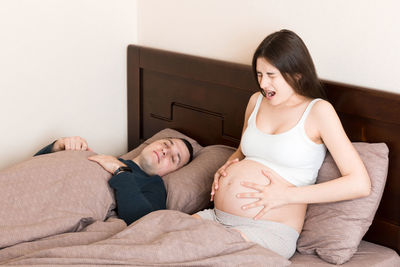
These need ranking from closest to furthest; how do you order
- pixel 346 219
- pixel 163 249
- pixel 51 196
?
pixel 163 249, pixel 346 219, pixel 51 196

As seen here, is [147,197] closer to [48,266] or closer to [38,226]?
[38,226]

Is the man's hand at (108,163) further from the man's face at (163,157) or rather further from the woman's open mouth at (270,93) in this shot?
the woman's open mouth at (270,93)

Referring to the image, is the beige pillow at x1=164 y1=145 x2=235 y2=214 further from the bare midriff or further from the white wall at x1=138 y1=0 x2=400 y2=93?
the white wall at x1=138 y1=0 x2=400 y2=93

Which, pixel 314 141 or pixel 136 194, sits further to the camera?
pixel 136 194

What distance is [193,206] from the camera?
205cm

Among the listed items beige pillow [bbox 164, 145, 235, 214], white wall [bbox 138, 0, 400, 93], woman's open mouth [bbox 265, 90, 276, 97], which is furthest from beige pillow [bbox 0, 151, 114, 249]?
white wall [bbox 138, 0, 400, 93]

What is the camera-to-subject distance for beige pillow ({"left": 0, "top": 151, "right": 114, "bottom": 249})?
1750 millimetres

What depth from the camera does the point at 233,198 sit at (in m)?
1.78

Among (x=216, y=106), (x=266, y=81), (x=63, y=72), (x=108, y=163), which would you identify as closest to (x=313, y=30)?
(x=266, y=81)

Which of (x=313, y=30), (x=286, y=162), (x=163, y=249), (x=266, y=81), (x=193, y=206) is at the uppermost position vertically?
(x=313, y=30)

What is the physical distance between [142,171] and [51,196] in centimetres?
39

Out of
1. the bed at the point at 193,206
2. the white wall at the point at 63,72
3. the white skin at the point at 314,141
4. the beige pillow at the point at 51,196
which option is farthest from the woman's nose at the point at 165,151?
the white wall at the point at 63,72

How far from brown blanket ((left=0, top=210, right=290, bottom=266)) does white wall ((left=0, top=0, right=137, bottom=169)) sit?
945mm

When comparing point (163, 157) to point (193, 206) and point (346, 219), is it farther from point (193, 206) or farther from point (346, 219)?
point (346, 219)
